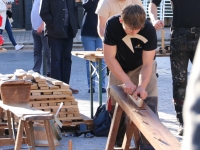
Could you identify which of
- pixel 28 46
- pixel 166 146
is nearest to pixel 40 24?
pixel 166 146

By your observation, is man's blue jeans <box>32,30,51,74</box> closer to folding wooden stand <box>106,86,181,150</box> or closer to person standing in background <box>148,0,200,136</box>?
person standing in background <box>148,0,200,136</box>

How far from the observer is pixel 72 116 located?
597cm

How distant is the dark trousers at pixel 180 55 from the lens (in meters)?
5.52

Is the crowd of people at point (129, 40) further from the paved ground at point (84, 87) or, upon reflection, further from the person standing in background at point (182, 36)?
the paved ground at point (84, 87)

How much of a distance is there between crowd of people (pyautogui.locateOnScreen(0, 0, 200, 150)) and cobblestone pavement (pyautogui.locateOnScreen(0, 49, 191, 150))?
1.79 ft

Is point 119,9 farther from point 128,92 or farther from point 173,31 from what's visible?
point 128,92

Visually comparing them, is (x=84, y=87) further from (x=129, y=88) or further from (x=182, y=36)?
(x=129, y=88)

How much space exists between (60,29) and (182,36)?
6.92 ft

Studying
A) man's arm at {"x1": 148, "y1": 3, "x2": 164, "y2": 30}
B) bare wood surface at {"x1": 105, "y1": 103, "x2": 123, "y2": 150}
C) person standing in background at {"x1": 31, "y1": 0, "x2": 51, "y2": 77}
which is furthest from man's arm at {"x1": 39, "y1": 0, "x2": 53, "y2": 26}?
bare wood surface at {"x1": 105, "y1": 103, "x2": 123, "y2": 150}

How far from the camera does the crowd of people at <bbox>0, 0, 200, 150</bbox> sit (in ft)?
14.2

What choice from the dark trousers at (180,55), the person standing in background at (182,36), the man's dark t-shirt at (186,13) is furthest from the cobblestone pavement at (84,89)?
the man's dark t-shirt at (186,13)

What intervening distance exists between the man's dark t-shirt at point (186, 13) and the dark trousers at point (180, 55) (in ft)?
0.26

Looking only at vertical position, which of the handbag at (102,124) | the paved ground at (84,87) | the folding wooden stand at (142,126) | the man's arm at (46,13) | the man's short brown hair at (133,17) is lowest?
the paved ground at (84,87)

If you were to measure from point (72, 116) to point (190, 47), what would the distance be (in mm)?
1633
